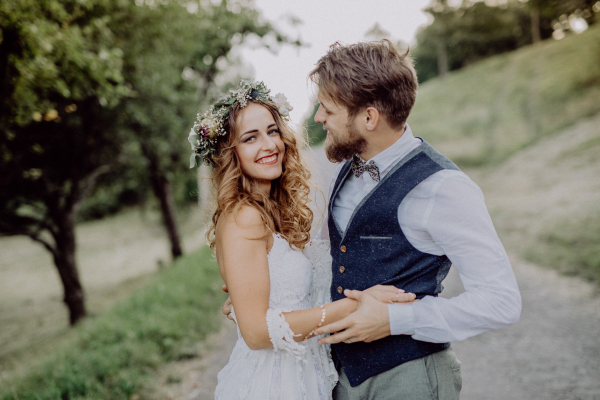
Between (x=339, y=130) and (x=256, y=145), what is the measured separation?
1.70ft

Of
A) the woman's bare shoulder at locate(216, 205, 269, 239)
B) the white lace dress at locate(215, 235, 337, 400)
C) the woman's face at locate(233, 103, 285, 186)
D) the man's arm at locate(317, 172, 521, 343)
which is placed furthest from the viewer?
the woman's face at locate(233, 103, 285, 186)

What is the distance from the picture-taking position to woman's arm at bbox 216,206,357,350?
173 cm

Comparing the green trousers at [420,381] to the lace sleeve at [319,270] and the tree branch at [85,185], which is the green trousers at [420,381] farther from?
the tree branch at [85,185]

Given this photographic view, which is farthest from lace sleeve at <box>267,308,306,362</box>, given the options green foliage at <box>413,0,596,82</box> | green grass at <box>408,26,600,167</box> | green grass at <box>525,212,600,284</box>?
green foliage at <box>413,0,596,82</box>

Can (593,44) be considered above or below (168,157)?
above

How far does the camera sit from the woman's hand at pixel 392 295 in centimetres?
160

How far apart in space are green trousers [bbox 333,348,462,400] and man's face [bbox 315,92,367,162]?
1.05 meters

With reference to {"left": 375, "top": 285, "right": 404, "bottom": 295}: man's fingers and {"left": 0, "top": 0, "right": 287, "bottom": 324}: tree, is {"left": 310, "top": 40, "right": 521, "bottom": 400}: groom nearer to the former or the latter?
{"left": 375, "top": 285, "right": 404, "bottom": 295}: man's fingers

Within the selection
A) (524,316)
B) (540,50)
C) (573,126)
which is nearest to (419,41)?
(540,50)

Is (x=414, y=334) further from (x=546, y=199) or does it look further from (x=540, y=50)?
(x=540, y=50)

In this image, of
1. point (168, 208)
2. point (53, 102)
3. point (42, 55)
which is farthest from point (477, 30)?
point (42, 55)

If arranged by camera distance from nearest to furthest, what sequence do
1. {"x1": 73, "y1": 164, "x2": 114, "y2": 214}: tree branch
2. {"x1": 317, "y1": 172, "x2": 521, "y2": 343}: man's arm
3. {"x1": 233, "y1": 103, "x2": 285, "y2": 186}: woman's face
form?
{"x1": 317, "y1": 172, "x2": 521, "y2": 343}: man's arm < {"x1": 233, "y1": 103, "x2": 285, "y2": 186}: woman's face < {"x1": 73, "y1": 164, "x2": 114, "y2": 214}: tree branch

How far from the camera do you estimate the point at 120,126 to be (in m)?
8.93

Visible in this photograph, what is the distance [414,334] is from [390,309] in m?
0.16
